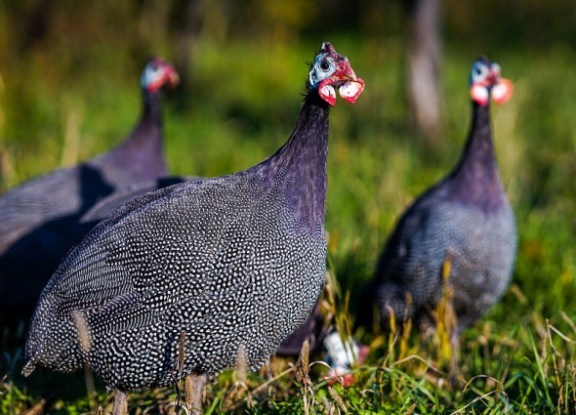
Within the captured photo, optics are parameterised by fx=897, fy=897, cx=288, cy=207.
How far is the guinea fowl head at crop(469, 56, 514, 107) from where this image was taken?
4.03 m

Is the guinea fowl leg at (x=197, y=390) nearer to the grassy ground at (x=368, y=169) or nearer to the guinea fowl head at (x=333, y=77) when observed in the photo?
the grassy ground at (x=368, y=169)

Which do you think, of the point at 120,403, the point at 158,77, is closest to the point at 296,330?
the point at 120,403

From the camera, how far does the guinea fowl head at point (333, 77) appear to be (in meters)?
2.77

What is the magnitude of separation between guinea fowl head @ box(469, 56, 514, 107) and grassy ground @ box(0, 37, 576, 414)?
874 mm

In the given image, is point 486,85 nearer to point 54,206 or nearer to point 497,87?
point 497,87

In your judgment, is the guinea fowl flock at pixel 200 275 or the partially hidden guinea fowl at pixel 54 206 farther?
the partially hidden guinea fowl at pixel 54 206

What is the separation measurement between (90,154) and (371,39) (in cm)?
530

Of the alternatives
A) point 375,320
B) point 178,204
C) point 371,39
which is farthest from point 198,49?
point 178,204

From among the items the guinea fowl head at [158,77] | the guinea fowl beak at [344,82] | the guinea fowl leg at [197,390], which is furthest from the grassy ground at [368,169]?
the guinea fowl head at [158,77]

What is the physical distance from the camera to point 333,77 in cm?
277

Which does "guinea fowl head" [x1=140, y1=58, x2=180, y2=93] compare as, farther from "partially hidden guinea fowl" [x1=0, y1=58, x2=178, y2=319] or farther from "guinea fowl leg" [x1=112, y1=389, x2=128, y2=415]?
"guinea fowl leg" [x1=112, y1=389, x2=128, y2=415]

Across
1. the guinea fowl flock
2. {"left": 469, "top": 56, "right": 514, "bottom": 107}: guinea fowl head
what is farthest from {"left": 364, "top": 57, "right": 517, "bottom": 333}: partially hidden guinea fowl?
the guinea fowl flock

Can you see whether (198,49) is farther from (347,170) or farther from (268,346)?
(268,346)

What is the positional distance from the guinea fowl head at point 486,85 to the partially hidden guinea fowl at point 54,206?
1.52 m
